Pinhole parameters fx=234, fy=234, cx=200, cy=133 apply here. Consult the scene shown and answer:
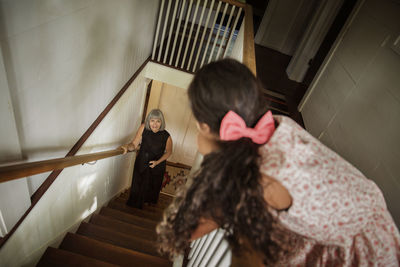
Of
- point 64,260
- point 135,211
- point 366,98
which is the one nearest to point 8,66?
point 64,260

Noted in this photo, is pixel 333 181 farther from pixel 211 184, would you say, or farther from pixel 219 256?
pixel 219 256

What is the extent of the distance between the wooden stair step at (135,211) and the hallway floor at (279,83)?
2552 millimetres

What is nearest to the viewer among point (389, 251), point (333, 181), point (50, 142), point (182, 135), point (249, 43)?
point (333, 181)

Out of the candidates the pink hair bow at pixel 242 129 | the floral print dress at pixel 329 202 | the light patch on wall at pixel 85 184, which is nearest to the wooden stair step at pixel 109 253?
the light patch on wall at pixel 85 184

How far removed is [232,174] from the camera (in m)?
0.80

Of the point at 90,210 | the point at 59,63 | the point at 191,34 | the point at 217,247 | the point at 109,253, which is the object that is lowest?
the point at 90,210

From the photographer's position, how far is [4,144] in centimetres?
109

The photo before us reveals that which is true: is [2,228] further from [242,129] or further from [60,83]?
[242,129]

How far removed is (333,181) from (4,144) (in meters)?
1.40

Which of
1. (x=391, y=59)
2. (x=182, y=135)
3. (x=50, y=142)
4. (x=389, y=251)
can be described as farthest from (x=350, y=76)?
(x=182, y=135)

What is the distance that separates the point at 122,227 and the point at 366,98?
307cm

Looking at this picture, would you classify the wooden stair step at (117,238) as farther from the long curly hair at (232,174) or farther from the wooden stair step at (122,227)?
the long curly hair at (232,174)

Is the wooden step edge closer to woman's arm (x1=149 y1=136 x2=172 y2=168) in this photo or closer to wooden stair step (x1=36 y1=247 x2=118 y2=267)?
wooden stair step (x1=36 y1=247 x2=118 y2=267)

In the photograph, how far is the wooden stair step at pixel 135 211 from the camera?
382 cm
